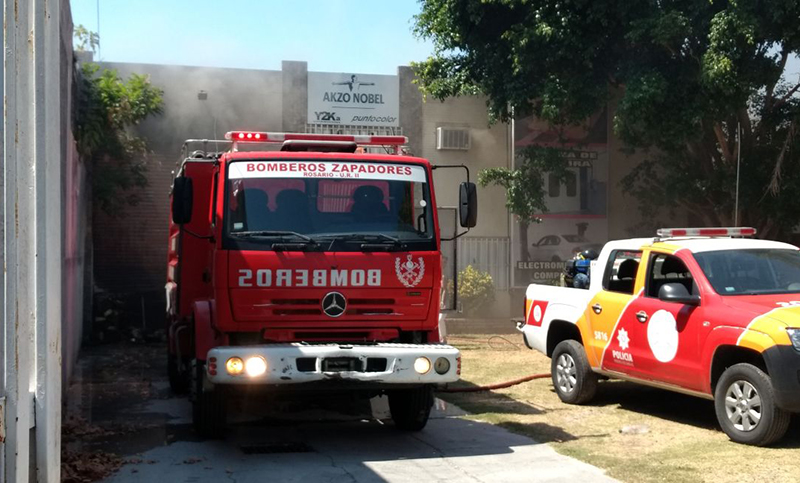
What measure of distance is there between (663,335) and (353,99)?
12168 mm

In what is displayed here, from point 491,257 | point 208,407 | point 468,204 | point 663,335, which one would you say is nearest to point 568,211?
point 491,257

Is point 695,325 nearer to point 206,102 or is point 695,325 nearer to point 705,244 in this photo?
point 705,244

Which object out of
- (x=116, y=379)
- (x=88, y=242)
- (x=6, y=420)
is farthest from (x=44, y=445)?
(x=88, y=242)

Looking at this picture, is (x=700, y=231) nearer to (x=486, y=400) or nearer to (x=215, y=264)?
(x=486, y=400)

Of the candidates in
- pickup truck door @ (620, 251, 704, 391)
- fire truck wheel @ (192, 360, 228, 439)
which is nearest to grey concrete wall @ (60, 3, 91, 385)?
fire truck wheel @ (192, 360, 228, 439)

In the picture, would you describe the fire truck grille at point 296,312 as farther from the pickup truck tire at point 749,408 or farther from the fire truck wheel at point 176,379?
the fire truck wheel at point 176,379

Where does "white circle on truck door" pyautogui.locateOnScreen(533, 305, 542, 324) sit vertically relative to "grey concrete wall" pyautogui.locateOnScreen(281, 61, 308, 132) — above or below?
below

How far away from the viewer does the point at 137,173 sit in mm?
17688

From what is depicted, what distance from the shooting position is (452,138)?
20.2m

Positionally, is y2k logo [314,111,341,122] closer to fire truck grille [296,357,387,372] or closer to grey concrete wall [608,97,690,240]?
grey concrete wall [608,97,690,240]

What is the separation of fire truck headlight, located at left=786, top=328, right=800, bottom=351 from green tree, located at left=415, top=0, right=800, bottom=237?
7729 mm

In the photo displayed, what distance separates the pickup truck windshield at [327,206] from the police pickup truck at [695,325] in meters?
2.44

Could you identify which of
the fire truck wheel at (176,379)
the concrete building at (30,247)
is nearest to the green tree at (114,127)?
the fire truck wheel at (176,379)

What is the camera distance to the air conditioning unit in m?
20.1
